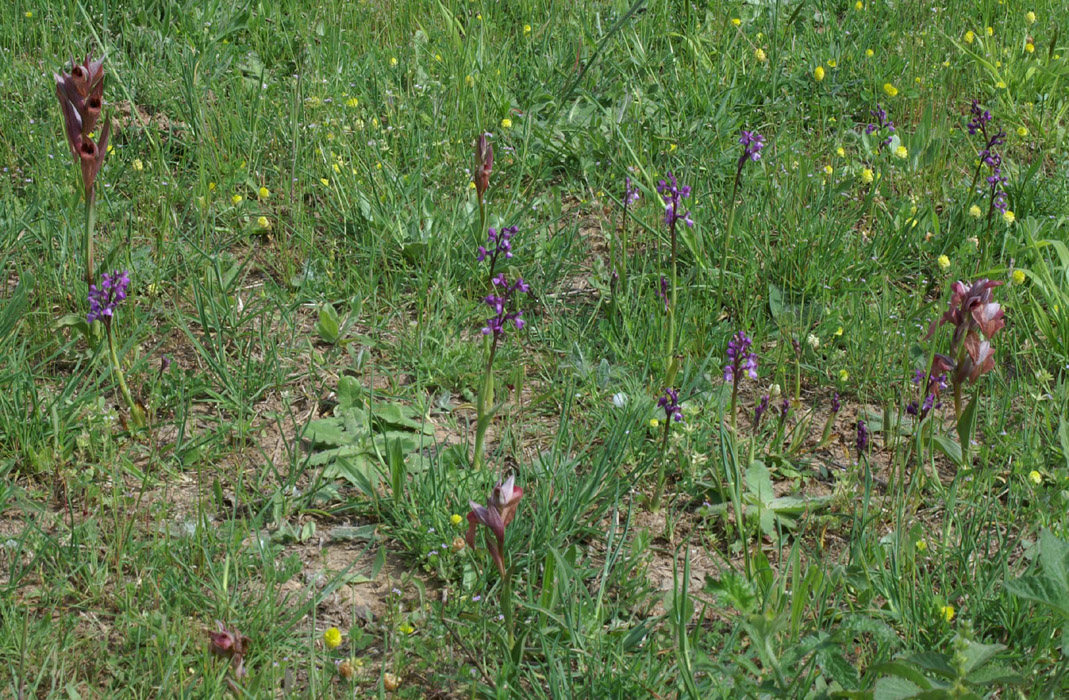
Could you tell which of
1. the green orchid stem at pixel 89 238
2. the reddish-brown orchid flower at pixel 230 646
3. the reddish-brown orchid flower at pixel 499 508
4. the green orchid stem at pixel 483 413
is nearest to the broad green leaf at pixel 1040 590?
the reddish-brown orchid flower at pixel 499 508

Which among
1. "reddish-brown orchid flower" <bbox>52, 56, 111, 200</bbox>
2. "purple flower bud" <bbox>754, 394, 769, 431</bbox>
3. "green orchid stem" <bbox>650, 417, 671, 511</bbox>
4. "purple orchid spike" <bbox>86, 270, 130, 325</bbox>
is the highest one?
"reddish-brown orchid flower" <bbox>52, 56, 111, 200</bbox>

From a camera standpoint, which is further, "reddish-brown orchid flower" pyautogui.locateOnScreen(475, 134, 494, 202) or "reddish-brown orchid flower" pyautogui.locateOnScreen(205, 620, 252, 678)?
"reddish-brown orchid flower" pyautogui.locateOnScreen(475, 134, 494, 202)

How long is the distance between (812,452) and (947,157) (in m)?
1.63

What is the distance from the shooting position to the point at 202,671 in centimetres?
186

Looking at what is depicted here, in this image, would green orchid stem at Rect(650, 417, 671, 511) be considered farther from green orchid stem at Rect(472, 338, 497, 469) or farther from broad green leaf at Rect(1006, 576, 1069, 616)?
broad green leaf at Rect(1006, 576, 1069, 616)

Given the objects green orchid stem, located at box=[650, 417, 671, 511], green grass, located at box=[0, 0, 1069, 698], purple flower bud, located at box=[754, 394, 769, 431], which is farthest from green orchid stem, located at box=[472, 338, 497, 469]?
purple flower bud, located at box=[754, 394, 769, 431]

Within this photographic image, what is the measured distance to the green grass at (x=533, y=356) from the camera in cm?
197

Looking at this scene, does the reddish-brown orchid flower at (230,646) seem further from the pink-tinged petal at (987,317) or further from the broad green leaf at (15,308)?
the pink-tinged petal at (987,317)

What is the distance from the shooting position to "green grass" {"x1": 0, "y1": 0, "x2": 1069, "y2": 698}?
197cm

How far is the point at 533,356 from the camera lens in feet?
9.45

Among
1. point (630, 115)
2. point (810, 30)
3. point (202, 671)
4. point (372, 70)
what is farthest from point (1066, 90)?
point (202, 671)

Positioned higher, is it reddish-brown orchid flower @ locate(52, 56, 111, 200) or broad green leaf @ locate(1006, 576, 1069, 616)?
reddish-brown orchid flower @ locate(52, 56, 111, 200)

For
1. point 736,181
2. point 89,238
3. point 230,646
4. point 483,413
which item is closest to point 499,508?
point 230,646

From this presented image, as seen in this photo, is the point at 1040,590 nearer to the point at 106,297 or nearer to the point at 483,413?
the point at 483,413
